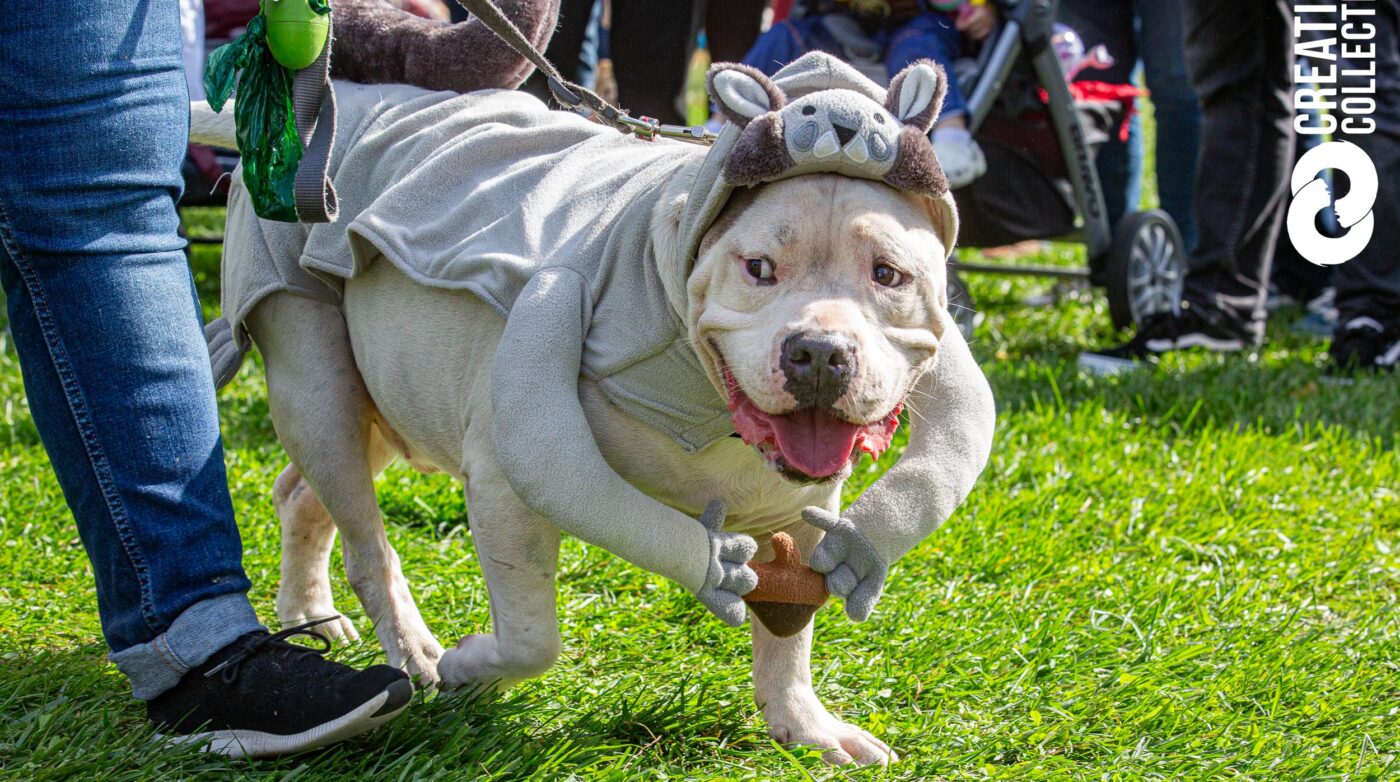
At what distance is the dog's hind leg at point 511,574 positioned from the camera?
88.9 inches

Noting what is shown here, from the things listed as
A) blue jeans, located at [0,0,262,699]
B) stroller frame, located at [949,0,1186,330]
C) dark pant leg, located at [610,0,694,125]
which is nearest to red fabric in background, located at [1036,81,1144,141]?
stroller frame, located at [949,0,1186,330]

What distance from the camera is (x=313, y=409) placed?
258 cm

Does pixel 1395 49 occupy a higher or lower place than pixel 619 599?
higher

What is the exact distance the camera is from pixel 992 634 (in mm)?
2930

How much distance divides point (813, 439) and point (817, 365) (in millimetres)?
152

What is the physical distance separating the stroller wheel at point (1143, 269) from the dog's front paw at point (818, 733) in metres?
3.61

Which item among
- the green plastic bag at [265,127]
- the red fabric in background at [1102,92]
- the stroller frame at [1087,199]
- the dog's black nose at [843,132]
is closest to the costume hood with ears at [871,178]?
the dog's black nose at [843,132]

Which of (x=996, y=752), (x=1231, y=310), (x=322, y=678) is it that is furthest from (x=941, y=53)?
(x=322, y=678)

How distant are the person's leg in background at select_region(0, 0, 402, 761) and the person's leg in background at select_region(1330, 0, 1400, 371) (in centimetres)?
423

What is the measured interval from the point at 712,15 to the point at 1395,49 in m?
2.41

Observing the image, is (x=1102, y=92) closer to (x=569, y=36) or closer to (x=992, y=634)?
(x=569, y=36)

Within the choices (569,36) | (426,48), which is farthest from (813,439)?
(569,36)

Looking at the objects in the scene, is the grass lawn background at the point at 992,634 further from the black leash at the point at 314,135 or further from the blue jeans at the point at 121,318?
the black leash at the point at 314,135

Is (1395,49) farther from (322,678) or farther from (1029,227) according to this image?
(322,678)
